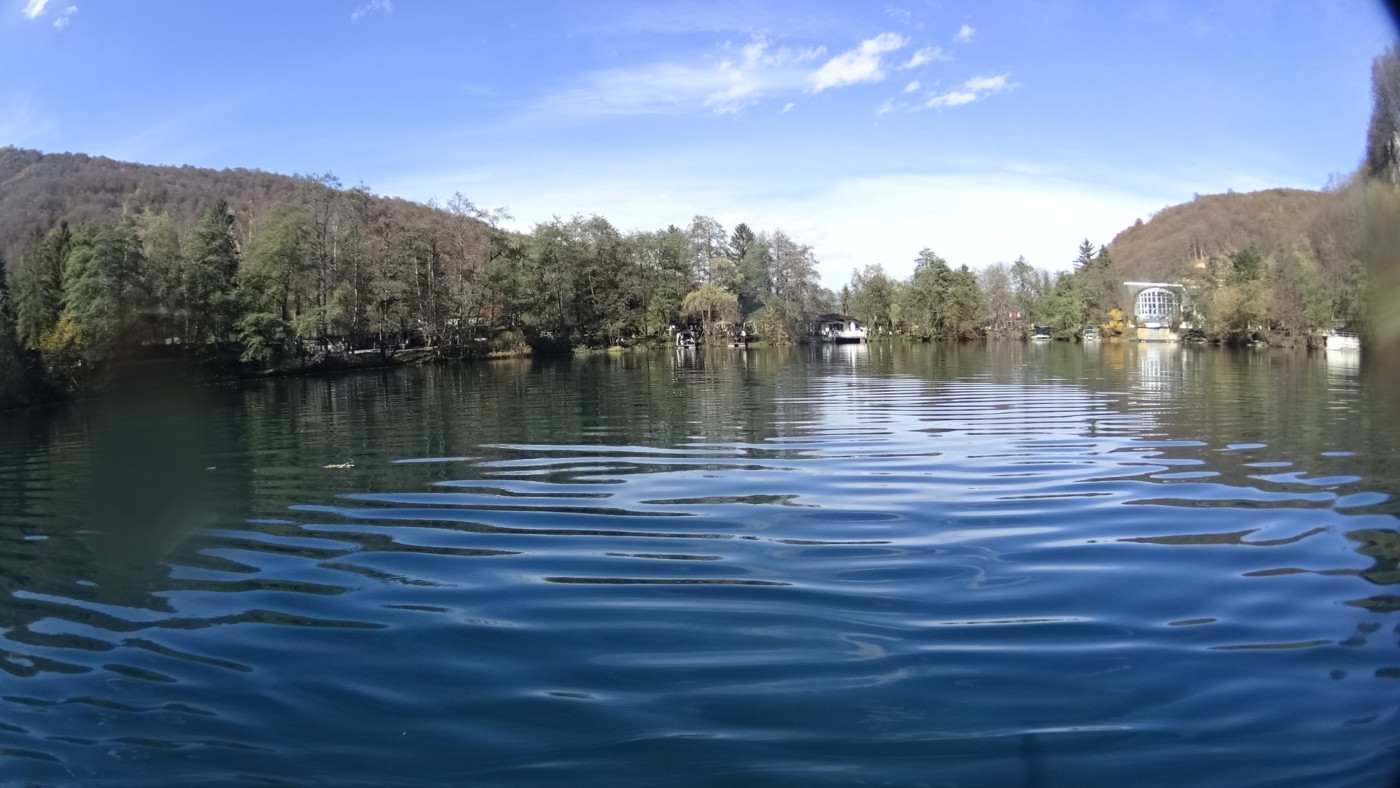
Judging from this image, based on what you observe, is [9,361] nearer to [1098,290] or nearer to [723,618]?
[723,618]

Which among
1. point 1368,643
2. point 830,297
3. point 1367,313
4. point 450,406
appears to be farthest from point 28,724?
point 830,297

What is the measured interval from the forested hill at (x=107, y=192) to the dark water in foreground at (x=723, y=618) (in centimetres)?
2458

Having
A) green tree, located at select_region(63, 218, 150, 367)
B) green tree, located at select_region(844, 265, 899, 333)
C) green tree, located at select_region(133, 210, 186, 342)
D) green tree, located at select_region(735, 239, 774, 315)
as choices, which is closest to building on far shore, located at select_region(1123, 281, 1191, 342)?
green tree, located at select_region(844, 265, 899, 333)

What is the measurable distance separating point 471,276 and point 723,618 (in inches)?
2515

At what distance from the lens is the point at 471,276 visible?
67375 mm

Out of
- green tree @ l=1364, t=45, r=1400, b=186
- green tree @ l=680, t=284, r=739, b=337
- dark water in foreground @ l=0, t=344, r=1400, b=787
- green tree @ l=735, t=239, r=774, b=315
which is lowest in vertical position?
dark water in foreground @ l=0, t=344, r=1400, b=787

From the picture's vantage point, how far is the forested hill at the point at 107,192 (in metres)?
33.5

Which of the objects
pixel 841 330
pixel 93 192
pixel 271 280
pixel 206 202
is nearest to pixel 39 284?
pixel 93 192

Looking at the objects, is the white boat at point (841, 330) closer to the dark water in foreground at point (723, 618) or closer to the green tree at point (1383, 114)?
the dark water in foreground at point (723, 618)

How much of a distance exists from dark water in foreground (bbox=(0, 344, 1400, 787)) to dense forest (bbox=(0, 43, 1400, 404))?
87.5 inches

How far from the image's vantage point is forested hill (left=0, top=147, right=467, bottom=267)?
3347 centimetres

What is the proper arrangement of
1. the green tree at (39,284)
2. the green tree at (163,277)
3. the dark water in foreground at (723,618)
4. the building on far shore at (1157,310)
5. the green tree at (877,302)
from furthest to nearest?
the green tree at (877,302) < the building on far shore at (1157,310) < the green tree at (163,277) < the green tree at (39,284) < the dark water in foreground at (723,618)

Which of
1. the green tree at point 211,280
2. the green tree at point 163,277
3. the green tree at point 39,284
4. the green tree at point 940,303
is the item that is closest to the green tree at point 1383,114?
the green tree at point 39,284

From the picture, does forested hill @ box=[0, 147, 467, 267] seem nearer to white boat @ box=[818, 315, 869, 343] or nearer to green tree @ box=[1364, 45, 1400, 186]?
green tree @ box=[1364, 45, 1400, 186]
